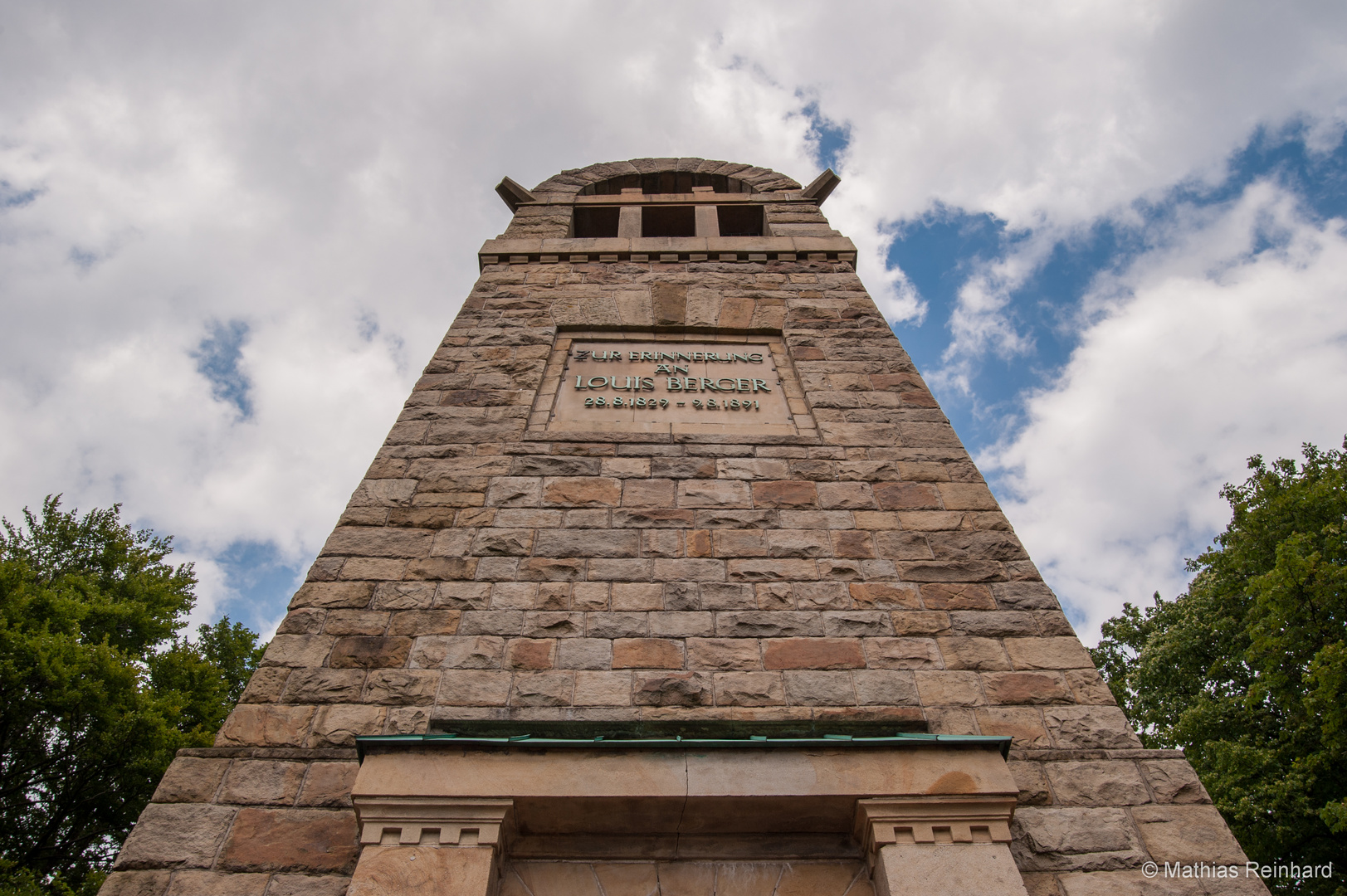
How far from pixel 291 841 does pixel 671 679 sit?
1.80m

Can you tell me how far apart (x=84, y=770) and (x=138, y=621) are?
238cm

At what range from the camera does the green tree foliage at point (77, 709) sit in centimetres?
988

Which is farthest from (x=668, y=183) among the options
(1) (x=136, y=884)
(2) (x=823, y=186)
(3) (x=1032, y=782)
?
(1) (x=136, y=884)

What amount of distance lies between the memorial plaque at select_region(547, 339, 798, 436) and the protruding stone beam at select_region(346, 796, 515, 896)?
2953 mm

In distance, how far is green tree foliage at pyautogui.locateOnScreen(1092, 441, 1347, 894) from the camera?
9.60m

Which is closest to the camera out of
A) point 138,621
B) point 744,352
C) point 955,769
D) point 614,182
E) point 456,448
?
point 955,769

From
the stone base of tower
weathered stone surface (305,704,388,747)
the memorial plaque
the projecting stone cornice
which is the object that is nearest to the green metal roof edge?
the stone base of tower

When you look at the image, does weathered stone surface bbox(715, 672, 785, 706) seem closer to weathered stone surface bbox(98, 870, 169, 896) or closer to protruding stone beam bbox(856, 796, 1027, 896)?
protruding stone beam bbox(856, 796, 1027, 896)

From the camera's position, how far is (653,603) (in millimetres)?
4227

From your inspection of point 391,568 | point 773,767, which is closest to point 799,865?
point 773,767

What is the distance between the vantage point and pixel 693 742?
3.30 m

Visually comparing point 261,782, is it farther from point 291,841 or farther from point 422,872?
point 422,872

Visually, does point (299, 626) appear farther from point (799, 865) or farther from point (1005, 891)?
point (1005, 891)

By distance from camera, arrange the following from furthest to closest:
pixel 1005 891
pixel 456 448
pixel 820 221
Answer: pixel 820 221
pixel 456 448
pixel 1005 891
